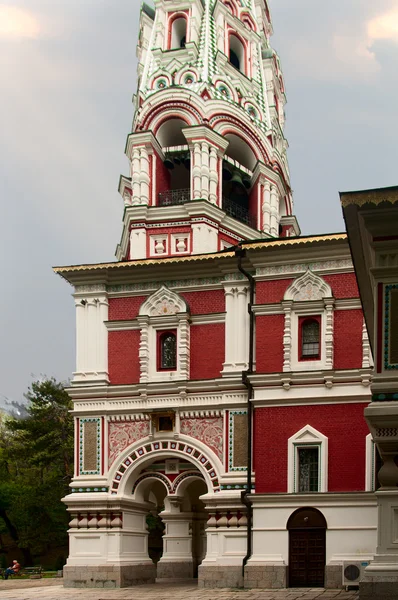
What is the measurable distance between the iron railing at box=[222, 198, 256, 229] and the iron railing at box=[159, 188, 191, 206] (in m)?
1.57

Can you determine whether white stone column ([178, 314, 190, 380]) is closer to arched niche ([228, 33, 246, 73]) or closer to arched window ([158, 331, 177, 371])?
arched window ([158, 331, 177, 371])

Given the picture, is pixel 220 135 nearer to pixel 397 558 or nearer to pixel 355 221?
pixel 355 221

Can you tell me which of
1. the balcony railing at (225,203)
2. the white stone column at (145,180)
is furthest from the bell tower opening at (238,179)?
the white stone column at (145,180)

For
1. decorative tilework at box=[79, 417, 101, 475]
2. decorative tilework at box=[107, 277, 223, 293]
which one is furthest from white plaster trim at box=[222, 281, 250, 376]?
decorative tilework at box=[79, 417, 101, 475]

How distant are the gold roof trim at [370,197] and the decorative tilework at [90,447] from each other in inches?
579

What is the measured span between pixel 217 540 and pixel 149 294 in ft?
25.1

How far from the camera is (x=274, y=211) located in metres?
33.5

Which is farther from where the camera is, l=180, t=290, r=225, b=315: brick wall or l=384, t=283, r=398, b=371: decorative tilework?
l=180, t=290, r=225, b=315: brick wall

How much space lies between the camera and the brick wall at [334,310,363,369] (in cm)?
2495

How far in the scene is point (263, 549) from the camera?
24531 millimetres

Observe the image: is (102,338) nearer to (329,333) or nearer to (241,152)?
(329,333)

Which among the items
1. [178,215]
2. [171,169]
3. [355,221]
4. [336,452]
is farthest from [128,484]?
[355,221]

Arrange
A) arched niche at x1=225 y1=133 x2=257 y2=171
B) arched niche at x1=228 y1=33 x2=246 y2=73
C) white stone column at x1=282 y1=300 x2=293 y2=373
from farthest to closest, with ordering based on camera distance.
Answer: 1. arched niche at x1=228 y1=33 x2=246 y2=73
2. arched niche at x1=225 y1=133 x2=257 y2=171
3. white stone column at x1=282 y1=300 x2=293 y2=373

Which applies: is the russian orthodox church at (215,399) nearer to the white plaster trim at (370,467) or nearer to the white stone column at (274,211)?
the white plaster trim at (370,467)
